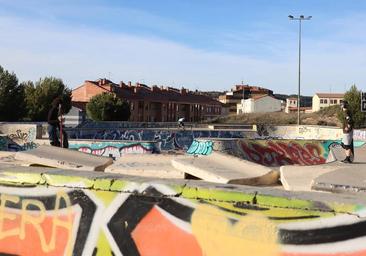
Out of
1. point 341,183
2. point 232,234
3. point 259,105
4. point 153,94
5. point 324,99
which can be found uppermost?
point 324,99

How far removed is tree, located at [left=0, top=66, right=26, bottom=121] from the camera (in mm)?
53688

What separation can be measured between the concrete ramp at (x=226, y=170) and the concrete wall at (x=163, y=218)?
99cm

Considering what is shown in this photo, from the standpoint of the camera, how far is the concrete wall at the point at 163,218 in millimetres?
2852

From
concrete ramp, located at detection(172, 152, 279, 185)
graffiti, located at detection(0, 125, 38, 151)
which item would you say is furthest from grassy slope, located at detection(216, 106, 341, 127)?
concrete ramp, located at detection(172, 152, 279, 185)

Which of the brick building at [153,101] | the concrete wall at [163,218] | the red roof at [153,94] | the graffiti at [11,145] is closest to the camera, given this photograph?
the concrete wall at [163,218]

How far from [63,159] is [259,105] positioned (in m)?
122

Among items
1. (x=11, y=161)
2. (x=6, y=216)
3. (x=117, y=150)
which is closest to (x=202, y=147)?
(x=117, y=150)

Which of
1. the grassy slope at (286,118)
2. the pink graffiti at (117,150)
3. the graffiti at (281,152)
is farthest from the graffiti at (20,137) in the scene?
the grassy slope at (286,118)

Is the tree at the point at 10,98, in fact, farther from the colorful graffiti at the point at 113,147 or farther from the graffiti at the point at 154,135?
the colorful graffiti at the point at 113,147

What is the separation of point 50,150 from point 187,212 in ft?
9.61

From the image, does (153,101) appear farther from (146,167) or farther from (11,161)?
(146,167)

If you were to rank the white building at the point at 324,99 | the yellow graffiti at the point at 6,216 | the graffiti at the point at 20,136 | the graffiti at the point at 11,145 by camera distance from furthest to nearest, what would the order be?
the white building at the point at 324,99, the graffiti at the point at 20,136, the graffiti at the point at 11,145, the yellow graffiti at the point at 6,216

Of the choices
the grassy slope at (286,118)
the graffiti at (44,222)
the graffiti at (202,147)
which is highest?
the grassy slope at (286,118)

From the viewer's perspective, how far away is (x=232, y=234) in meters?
3.15
